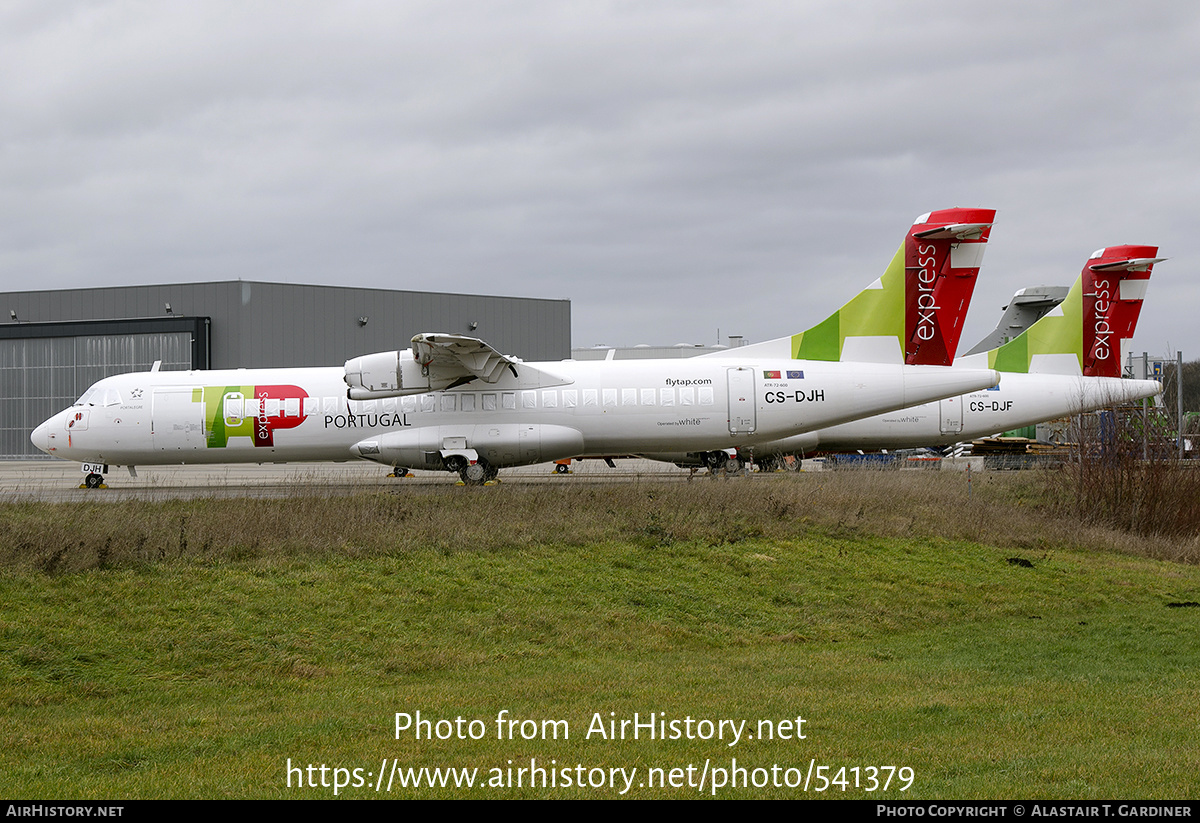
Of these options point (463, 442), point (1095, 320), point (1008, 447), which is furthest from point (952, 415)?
point (463, 442)

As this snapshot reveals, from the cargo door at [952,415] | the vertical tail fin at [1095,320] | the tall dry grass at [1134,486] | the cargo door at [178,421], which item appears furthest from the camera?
the vertical tail fin at [1095,320]

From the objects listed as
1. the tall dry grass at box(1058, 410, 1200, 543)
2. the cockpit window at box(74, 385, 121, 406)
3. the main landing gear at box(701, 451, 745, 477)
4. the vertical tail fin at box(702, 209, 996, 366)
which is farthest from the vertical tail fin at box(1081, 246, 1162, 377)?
the cockpit window at box(74, 385, 121, 406)

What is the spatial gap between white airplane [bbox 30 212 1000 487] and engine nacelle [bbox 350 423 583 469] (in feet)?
0.10

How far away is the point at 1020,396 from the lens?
97.2 ft

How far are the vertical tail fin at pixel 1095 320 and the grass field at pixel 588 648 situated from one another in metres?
11.4

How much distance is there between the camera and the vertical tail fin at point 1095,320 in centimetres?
3109

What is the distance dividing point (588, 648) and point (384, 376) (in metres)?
13.5

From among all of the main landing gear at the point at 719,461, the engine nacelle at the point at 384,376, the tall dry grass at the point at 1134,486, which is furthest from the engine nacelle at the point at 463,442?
the tall dry grass at the point at 1134,486

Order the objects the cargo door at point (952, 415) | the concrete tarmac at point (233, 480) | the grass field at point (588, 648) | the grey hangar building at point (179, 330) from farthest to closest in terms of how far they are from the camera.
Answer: the grey hangar building at point (179, 330), the cargo door at point (952, 415), the concrete tarmac at point (233, 480), the grass field at point (588, 648)

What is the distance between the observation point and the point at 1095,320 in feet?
102

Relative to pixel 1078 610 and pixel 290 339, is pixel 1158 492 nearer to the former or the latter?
pixel 1078 610

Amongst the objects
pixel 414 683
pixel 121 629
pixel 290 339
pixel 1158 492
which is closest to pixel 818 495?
pixel 1158 492

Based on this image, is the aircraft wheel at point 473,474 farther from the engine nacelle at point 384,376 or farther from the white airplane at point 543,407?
the engine nacelle at point 384,376

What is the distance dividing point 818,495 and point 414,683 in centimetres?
1236
